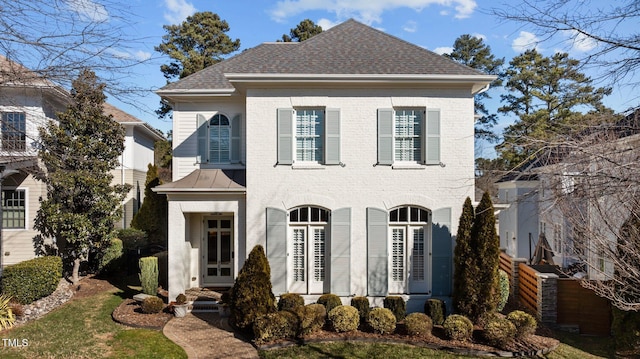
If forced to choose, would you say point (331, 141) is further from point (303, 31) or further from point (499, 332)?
point (303, 31)

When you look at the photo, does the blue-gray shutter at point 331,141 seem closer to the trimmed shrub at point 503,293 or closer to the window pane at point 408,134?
the window pane at point 408,134

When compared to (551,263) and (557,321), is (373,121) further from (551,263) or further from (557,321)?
(551,263)

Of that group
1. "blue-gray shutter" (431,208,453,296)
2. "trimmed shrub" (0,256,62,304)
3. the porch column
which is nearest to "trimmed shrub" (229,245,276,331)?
the porch column

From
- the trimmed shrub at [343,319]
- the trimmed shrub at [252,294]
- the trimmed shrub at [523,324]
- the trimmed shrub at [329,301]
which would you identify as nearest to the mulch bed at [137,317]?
the trimmed shrub at [252,294]

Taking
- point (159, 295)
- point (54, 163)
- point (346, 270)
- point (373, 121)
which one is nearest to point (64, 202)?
point (54, 163)

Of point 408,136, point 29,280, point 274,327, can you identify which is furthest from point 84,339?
point 408,136

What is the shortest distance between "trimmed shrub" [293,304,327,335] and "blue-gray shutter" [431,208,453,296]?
12.2ft

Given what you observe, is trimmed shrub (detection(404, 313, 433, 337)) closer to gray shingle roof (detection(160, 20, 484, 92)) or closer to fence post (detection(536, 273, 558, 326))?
fence post (detection(536, 273, 558, 326))

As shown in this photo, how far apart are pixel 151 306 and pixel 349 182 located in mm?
6968

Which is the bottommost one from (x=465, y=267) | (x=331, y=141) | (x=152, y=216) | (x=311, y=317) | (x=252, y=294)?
(x=311, y=317)

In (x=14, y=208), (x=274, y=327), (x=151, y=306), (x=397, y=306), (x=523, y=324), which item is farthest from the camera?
(x=14, y=208)

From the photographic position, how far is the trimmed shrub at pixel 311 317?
962cm

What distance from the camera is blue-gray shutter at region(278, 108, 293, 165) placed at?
459 inches

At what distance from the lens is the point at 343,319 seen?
9875mm
